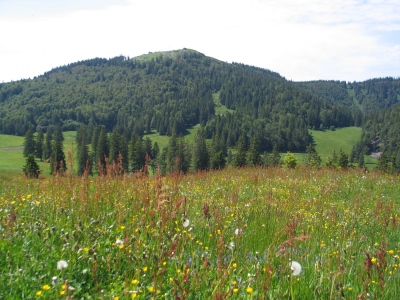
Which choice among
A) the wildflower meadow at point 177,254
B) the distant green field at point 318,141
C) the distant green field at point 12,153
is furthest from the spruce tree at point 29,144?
the wildflower meadow at point 177,254

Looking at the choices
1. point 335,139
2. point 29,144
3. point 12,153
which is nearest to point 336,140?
point 335,139

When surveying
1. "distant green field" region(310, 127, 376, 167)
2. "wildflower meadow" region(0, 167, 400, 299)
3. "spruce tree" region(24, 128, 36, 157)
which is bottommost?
"distant green field" region(310, 127, 376, 167)

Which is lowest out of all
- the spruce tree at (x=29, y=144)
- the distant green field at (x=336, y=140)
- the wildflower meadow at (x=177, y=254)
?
the distant green field at (x=336, y=140)

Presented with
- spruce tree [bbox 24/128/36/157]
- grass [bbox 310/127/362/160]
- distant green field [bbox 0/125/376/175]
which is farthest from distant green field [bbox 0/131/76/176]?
grass [bbox 310/127/362/160]

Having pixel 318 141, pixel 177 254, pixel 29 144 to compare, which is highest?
pixel 177 254

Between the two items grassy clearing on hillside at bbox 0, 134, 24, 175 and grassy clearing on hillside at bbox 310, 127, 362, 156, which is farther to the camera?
grassy clearing on hillside at bbox 310, 127, 362, 156

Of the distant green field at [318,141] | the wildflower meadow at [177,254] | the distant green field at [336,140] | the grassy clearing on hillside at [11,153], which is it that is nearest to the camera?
the wildflower meadow at [177,254]

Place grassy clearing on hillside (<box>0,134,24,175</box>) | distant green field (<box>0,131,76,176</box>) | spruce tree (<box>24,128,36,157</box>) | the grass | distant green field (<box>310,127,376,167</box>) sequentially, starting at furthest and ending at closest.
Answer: the grass
distant green field (<box>310,127,376,167</box>)
spruce tree (<box>24,128,36,157</box>)
grassy clearing on hillside (<box>0,134,24,175</box>)
distant green field (<box>0,131,76,176</box>)

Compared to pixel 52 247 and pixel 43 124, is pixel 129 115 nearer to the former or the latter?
pixel 43 124

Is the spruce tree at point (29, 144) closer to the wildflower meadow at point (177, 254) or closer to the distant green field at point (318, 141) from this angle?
the distant green field at point (318, 141)

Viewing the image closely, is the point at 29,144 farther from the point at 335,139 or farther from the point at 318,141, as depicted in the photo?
the point at 335,139

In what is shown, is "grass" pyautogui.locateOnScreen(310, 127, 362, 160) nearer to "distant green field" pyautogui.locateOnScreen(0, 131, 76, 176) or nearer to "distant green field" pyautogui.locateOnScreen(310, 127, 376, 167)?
"distant green field" pyautogui.locateOnScreen(310, 127, 376, 167)

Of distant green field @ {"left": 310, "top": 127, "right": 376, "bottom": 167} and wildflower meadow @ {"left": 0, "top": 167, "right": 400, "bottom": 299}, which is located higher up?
wildflower meadow @ {"left": 0, "top": 167, "right": 400, "bottom": 299}

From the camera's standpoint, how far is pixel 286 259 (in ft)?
11.3
